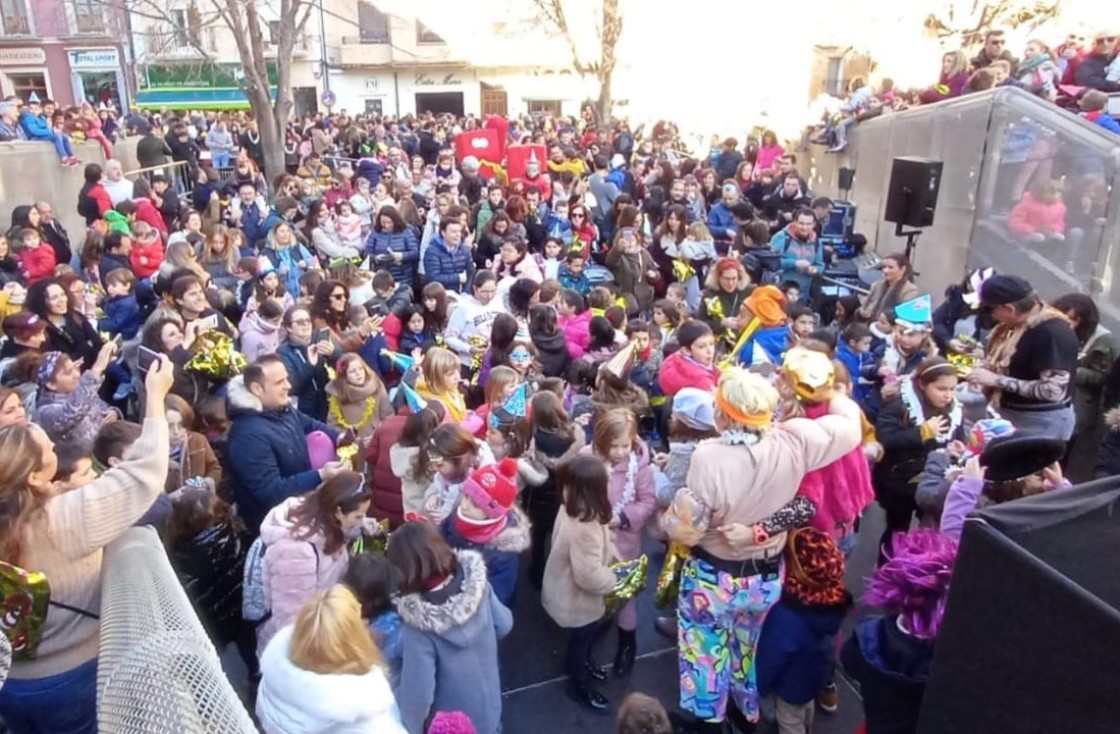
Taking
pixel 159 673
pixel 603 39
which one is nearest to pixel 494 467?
pixel 159 673

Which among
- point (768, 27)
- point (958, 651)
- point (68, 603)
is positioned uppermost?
point (768, 27)

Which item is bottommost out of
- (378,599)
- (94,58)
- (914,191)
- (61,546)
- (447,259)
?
(378,599)

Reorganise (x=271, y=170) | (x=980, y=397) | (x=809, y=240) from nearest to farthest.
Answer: (x=980, y=397), (x=809, y=240), (x=271, y=170)

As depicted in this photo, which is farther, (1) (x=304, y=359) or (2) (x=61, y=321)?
(2) (x=61, y=321)

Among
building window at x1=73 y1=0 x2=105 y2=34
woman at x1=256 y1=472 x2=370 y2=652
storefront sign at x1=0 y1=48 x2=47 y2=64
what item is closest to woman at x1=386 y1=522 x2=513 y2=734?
woman at x1=256 y1=472 x2=370 y2=652

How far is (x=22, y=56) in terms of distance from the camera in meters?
31.8

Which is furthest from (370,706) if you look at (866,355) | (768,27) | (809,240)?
(768,27)

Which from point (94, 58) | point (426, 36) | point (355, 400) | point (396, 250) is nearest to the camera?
point (355, 400)

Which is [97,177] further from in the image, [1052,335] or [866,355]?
[1052,335]

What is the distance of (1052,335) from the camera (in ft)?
13.7

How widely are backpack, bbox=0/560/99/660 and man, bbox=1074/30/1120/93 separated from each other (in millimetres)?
10758

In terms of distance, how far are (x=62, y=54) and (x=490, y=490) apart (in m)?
36.9

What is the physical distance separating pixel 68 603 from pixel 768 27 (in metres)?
29.8

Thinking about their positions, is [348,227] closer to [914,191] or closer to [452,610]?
[914,191]
